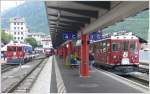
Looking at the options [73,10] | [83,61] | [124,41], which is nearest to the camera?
[73,10]

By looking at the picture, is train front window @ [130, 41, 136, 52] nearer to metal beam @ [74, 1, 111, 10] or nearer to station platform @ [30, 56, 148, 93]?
station platform @ [30, 56, 148, 93]

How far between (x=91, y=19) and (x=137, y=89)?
5111mm

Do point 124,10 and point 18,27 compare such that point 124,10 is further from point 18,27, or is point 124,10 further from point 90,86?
point 18,27

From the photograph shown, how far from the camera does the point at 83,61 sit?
89.8ft

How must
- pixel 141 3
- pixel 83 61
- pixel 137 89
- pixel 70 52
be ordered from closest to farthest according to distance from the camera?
pixel 141 3 → pixel 137 89 → pixel 83 61 → pixel 70 52

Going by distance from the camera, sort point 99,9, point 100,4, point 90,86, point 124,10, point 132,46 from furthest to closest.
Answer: point 132,46 → point 90,86 → point 99,9 → point 100,4 → point 124,10

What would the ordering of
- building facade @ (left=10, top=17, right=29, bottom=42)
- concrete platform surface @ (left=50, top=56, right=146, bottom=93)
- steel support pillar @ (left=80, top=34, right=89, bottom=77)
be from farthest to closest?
1. building facade @ (left=10, top=17, right=29, bottom=42)
2. steel support pillar @ (left=80, top=34, right=89, bottom=77)
3. concrete platform surface @ (left=50, top=56, right=146, bottom=93)

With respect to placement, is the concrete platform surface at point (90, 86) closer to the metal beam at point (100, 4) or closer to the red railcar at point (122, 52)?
the metal beam at point (100, 4)

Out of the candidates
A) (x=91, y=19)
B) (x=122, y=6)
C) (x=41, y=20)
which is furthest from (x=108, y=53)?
(x=41, y=20)

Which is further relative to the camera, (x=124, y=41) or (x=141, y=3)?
(x=124, y=41)

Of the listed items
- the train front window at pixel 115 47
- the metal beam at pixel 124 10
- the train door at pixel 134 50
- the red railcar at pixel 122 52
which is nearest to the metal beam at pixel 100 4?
the metal beam at pixel 124 10

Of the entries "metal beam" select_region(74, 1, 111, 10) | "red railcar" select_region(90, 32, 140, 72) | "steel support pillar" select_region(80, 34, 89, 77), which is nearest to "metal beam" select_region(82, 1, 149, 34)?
"metal beam" select_region(74, 1, 111, 10)

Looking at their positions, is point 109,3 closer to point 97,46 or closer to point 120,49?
point 120,49

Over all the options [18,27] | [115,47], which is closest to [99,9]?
[115,47]
